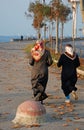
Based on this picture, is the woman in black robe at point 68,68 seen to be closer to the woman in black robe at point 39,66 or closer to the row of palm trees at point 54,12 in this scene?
the woman in black robe at point 39,66

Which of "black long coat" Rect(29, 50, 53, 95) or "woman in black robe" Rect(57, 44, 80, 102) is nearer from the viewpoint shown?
"black long coat" Rect(29, 50, 53, 95)

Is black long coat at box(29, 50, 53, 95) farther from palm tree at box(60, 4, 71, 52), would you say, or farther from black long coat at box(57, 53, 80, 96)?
palm tree at box(60, 4, 71, 52)

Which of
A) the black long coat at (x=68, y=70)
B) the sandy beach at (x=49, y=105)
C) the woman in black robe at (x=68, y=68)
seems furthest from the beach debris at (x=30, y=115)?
the black long coat at (x=68, y=70)

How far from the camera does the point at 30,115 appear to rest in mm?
10141

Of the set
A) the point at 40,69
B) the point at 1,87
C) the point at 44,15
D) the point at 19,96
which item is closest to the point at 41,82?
the point at 40,69

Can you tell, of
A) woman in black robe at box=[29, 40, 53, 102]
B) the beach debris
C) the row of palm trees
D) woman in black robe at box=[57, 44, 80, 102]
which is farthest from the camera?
the row of palm trees

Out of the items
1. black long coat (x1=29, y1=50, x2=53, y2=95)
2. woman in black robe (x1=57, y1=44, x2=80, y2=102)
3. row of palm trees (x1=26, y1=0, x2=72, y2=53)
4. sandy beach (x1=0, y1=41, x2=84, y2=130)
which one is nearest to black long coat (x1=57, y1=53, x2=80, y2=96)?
woman in black robe (x1=57, y1=44, x2=80, y2=102)

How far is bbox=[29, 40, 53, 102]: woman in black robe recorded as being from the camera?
42.2 ft

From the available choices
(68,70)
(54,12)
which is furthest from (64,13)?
(68,70)

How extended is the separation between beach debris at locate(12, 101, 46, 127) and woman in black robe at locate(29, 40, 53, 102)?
8.86 feet

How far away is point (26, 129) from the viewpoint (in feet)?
31.7

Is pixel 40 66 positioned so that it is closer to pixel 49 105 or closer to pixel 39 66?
pixel 39 66

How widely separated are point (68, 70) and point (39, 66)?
118 cm

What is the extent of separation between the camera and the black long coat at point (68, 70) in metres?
13.8
